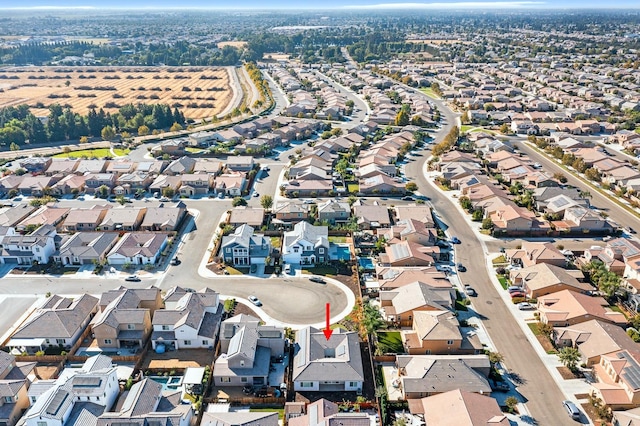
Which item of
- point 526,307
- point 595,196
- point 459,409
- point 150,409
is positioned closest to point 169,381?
point 150,409

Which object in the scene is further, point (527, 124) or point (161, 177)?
point (527, 124)

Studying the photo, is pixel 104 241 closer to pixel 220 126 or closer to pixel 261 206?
pixel 261 206

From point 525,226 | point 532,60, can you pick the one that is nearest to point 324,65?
point 532,60

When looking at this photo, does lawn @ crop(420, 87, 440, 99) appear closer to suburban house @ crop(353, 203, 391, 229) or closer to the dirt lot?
suburban house @ crop(353, 203, 391, 229)

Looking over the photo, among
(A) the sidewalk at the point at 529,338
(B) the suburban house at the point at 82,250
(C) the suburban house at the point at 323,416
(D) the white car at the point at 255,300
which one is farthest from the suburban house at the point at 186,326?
(A) the sidewalk at the point at 529,338

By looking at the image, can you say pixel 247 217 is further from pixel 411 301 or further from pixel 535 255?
pixel 535 255

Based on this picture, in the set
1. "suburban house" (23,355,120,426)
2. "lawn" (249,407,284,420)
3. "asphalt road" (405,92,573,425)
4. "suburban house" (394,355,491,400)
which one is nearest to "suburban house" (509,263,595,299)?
"asphalt road" (405,92,573,425)
